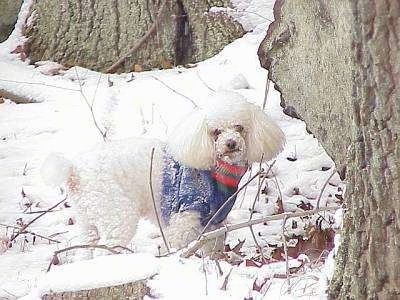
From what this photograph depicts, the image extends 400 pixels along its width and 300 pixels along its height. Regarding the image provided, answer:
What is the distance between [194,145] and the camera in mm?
4477

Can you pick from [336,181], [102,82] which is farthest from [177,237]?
[102,82]

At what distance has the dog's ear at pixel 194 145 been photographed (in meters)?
4.50

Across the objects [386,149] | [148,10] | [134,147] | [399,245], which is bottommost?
[148,10]

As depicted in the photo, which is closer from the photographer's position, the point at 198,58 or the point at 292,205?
the point at 292,205

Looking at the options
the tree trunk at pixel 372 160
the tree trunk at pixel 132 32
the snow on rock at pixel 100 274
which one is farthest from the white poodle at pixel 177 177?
the tree trunk at pixel 132 32

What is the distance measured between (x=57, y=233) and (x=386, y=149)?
302cm

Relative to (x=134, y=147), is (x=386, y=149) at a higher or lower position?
higher

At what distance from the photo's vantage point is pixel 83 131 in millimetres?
6809

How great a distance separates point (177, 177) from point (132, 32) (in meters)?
3.44

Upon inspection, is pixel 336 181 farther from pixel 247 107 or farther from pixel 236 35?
pixel 236 35

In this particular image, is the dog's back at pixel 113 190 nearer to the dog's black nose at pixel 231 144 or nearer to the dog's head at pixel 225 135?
the dog's head at pixel 225 135

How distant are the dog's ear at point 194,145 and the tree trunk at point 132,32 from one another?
315 centimetres

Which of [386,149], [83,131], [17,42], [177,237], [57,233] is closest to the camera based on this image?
[386,149]

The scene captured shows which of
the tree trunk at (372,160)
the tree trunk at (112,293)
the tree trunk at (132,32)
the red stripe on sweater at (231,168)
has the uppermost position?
the tree trunk at (372,160)
